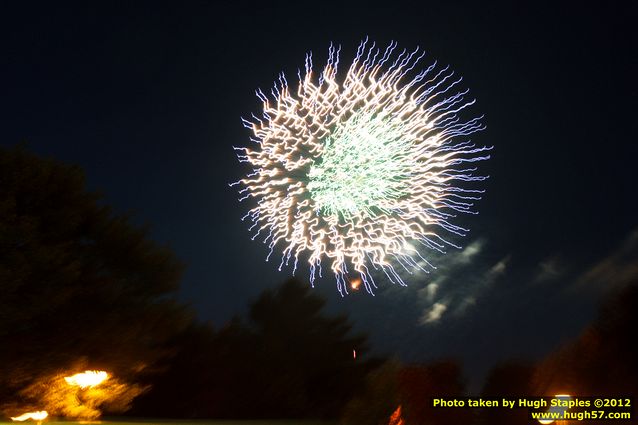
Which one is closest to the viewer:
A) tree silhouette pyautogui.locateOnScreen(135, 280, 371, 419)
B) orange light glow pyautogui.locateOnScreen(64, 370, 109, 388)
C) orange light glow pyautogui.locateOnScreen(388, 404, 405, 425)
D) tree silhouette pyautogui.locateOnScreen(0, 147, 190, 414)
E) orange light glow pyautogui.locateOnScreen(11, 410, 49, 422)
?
orange light glow pyautogui.locateOnScreen(388, 404, 405, 425)

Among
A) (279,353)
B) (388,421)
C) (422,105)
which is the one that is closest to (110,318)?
(388,421)

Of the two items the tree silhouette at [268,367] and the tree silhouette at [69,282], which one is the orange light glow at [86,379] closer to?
the tree silhouette at [69,282]

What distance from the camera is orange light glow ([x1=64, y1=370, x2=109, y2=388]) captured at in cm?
1706

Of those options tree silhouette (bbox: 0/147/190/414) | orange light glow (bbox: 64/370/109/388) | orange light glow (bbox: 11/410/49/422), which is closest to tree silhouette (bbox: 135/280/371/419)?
tree silhouette (bbox: 0/147/190/414)

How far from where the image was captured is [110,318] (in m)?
18.5

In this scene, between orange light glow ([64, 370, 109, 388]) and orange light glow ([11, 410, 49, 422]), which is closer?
orange light glow ([11, 410, 49, 422])

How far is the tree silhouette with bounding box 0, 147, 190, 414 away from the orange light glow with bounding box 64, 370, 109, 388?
673 mm

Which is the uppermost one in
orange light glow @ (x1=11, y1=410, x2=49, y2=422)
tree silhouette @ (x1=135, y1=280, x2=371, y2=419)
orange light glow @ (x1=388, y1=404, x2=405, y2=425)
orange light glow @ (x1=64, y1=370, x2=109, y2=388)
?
tree silhouette @ (x1=135, y1=280, x2=371, y2=419)

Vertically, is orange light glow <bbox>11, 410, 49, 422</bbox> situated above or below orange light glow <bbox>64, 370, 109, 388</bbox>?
below

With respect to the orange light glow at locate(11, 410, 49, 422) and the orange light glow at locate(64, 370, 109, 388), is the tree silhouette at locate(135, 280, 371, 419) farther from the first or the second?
the orange light glow at locate(11, 410, 49, 422)

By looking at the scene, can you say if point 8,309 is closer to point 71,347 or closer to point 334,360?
point 71,347

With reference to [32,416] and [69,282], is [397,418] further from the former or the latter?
[69,282]

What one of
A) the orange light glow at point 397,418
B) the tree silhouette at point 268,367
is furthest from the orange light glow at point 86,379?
the tree silhouette at point 268,367

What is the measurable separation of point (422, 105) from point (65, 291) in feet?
32.0
